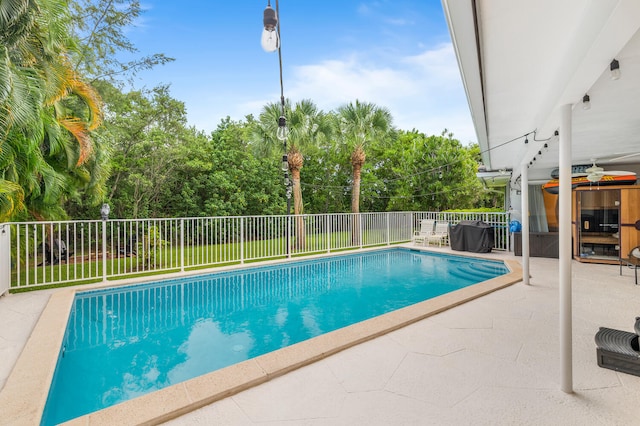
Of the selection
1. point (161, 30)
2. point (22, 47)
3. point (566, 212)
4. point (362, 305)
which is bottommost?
point (362, 305)

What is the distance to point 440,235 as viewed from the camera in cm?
1102

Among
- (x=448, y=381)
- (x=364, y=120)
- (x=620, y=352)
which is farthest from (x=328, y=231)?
(x=620, y=352)

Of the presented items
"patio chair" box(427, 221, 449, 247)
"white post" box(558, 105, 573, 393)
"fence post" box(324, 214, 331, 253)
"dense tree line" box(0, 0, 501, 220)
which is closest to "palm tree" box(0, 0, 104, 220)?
"dense tree line" box(0, 0, 501, 220)

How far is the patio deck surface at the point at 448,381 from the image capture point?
79.8 inches

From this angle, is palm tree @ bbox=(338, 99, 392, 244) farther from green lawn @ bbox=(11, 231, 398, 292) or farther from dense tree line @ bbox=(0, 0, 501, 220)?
green lawn @ bbox=(11, 231, 398, 292)

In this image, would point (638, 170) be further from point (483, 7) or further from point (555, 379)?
point (483, 7)

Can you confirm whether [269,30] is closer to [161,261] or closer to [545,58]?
[545,58]

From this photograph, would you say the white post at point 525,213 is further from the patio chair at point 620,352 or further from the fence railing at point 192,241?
the fence railing at point 192,241

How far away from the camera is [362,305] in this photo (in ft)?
16.5

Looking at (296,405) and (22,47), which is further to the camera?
(22,47)

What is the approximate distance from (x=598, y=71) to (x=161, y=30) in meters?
13.5

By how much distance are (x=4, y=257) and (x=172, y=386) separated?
4678mm

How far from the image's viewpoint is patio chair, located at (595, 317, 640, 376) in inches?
101

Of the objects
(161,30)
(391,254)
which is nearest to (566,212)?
(391,254)
